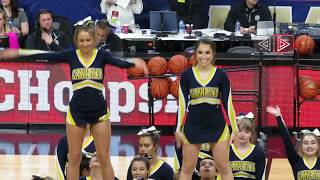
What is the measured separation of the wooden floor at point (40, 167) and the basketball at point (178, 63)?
1245 mm

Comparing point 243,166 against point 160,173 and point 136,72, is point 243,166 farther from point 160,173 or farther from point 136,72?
point 136,72

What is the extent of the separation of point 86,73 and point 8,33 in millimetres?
7368

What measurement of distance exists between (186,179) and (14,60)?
5.84 m

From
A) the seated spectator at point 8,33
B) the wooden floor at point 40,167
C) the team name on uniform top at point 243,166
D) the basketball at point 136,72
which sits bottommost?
the wooden floor at point 40,167

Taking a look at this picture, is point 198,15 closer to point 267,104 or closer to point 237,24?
point 237,24

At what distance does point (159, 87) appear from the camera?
1312 centimetres

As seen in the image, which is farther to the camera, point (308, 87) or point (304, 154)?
point (308, 87)

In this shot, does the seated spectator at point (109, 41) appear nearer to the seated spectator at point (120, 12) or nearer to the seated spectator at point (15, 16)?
the seated spectator at point (120, 12)

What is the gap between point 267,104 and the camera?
1344cm

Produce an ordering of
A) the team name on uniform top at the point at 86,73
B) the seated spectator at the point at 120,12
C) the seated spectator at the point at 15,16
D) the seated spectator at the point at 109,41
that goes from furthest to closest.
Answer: the seated spectator at the point at 120,12 → the seated spectator at the point at 15,16 → the seated spectator at the point at 109,41 → the team name on uniform top at the point at 86,73

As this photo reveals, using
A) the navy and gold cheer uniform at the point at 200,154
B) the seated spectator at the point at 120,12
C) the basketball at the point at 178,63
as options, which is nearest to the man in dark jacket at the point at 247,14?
the seated spectator at the point at 120,12

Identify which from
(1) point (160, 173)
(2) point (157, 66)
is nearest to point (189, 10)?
(2) point (157, 66)

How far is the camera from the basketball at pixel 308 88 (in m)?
13.1

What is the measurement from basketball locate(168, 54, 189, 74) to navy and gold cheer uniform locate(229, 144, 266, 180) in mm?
3481
